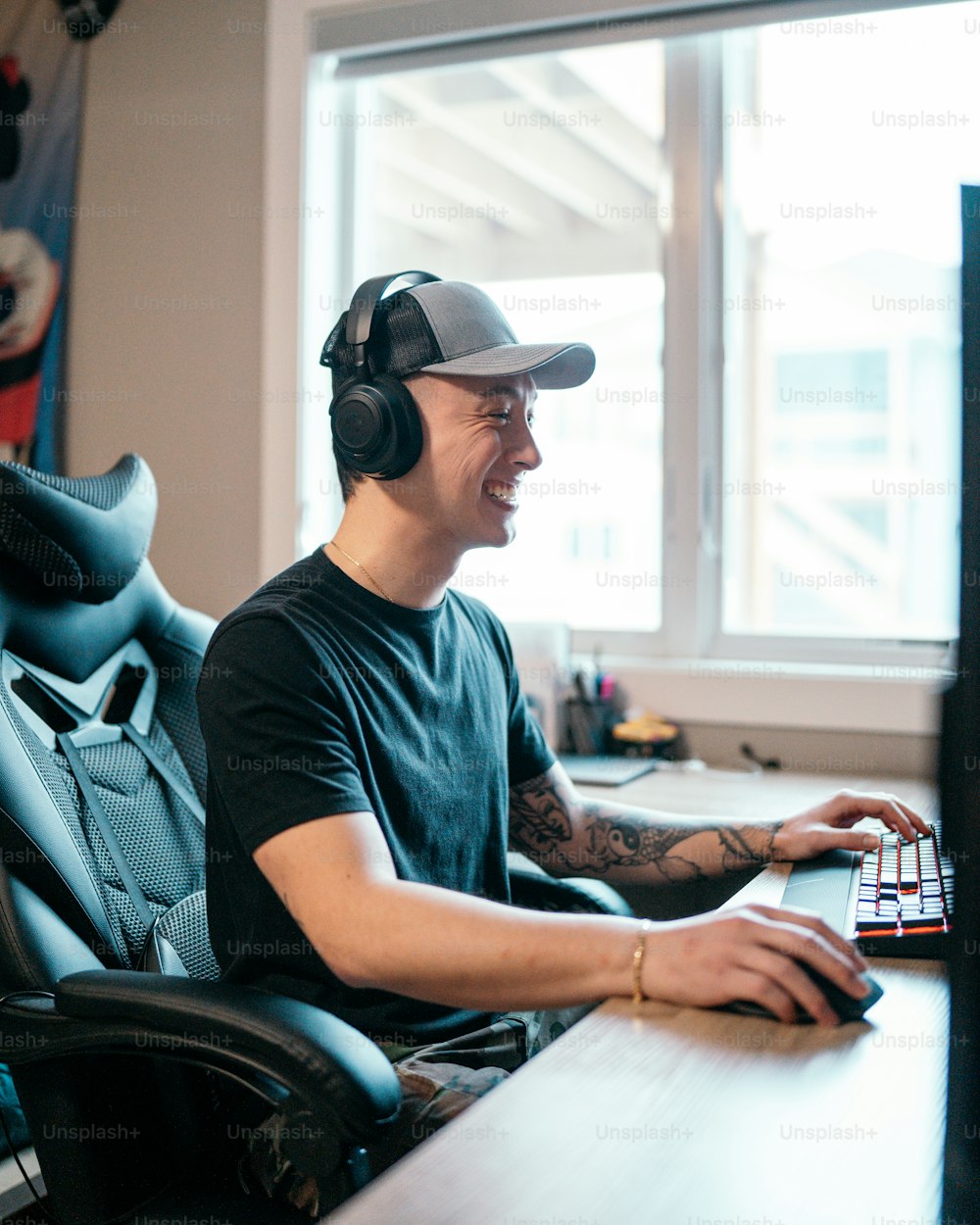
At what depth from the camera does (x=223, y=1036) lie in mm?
942

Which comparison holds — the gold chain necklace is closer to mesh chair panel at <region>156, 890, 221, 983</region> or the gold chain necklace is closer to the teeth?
the teeth

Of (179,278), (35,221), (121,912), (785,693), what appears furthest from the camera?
(35,221)

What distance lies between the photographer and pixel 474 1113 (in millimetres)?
687

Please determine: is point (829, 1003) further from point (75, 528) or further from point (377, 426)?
point (75, 528)

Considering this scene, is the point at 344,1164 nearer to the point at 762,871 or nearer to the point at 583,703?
the point at 762,871

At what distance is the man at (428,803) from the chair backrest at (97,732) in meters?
0.13

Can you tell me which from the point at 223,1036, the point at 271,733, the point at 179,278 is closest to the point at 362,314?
the point at 271,733

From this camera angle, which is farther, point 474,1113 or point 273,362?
point 273,362

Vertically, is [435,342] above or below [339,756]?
above

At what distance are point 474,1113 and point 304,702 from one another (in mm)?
477

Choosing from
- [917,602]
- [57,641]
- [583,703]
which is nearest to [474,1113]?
[57,641]

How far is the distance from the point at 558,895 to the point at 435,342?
2.25 ft

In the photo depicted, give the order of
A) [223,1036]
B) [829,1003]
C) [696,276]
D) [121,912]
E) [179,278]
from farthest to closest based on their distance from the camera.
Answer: [179,278] → [696,276] → [121,912] → [223,1036] → [829,1003]

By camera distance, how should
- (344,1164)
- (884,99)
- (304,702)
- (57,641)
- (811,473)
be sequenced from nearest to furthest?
(344,1164) < (304,702) < (57,641) < (884,99) < (811,473)
